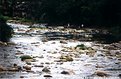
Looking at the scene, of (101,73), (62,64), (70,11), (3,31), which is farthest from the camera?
(70,11)

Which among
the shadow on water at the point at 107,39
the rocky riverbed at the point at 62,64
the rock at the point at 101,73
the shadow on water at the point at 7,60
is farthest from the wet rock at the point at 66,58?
the shadow on water at the point at 107,39

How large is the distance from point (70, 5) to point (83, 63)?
Answer: 231 feet

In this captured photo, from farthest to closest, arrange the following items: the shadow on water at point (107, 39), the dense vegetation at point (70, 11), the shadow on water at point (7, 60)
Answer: the dense vegetation at point (70, 11), the shadow on water at point (107, 39), the shadow on water at point (7, 60)

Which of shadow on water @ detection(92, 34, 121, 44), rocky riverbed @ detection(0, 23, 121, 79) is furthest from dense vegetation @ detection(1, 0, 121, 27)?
rocky riverbed @ detection(0, 23, 121, 79)

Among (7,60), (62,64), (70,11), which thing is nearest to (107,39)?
(7,60)

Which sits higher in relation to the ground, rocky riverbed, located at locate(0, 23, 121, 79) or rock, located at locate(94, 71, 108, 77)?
rock, located at locate(94, 71, 108, 77)

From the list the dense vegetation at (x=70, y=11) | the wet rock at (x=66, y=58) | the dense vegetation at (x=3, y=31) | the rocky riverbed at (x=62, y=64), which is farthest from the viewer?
the dense vegetation at (x=70, y=11)

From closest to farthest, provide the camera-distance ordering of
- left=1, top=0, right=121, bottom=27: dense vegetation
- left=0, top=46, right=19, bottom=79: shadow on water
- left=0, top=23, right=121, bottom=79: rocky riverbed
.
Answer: left=0, top=46, right=19, bottom=79: shadow on water < left=0, top=23, right=121, bottom=79: rocky riverbed < left=1, top=0, right=121, bottom=27: dense vegetation

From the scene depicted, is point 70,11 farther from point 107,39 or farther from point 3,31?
point 3,31

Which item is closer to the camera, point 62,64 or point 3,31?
point 62,64

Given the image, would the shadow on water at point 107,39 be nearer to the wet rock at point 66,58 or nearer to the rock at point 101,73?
the wet rock at point 66,58

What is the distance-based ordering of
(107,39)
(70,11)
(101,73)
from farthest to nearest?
(70,11) < (107,39) < (101,73)

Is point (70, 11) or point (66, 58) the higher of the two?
point (66, 58)

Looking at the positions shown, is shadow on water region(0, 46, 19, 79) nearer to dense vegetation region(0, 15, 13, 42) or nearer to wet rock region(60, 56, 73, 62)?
wet rock region(60, 56, 73, 62)
